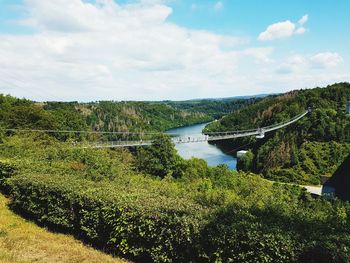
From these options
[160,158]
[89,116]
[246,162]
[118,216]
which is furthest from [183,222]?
[89,116]

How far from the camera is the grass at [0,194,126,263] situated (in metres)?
6.97

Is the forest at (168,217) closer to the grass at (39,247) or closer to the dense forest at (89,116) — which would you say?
the grass at (39,247)

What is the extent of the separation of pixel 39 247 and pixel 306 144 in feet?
240

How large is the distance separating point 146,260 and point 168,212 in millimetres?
1194

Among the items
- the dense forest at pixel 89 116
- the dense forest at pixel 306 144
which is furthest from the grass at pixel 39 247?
the dense forest at pixel 306 144

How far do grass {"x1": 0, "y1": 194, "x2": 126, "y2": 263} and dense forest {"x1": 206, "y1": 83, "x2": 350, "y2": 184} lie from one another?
173ft

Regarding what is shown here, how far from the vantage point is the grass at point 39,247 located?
697 cm

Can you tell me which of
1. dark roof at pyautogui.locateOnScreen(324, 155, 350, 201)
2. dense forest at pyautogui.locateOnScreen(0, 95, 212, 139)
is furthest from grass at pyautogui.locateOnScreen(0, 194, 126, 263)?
dense forest at pyautogui.locateOnScreen(0, 95, 212, 139)

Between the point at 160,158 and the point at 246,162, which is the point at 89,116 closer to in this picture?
the point at 246,162

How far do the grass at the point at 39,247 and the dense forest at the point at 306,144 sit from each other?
52732 millimetres

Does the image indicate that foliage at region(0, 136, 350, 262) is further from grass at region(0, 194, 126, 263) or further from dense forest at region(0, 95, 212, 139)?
dense forest at region(0, 95, 212, 139)

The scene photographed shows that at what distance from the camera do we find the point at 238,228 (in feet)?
20.0

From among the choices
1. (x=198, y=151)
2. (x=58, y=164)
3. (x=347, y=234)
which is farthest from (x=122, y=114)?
(x=347, y=234)

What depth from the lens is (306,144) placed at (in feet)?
245
